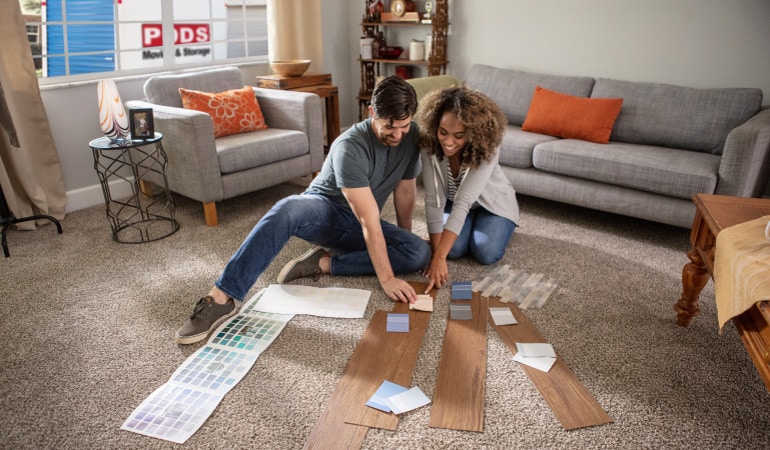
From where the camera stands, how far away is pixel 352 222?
2.30m

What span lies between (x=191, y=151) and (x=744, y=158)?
2630 millimetres

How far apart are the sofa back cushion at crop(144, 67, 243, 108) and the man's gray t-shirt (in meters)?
1.46

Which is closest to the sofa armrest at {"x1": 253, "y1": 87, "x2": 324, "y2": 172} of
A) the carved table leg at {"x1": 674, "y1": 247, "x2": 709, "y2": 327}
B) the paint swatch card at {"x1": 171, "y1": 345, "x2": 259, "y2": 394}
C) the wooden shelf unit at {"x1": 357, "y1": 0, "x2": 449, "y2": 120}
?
the wooden shelf unit at {"x1": 357, "y1": 0, "x2": 449, "y2": 120}

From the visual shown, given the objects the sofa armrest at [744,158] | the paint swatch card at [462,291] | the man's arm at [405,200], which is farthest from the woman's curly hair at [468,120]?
the sofa armrest at [744,158]

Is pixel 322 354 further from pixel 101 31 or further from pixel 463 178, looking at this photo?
pixel 101 31

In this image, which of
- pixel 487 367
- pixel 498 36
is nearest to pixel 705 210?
pixel 487 367

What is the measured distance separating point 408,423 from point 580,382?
571 mm

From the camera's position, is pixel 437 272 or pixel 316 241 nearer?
pixel 437 272

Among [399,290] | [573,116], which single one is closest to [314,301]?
[399,290]

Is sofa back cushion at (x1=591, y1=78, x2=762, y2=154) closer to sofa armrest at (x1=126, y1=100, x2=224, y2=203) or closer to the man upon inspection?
the man

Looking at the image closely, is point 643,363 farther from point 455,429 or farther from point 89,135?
point 89,135

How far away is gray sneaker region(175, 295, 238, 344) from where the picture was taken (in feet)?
6.28

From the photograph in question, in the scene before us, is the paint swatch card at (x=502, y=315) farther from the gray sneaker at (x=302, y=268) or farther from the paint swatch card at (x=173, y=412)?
the paint swatch card at (x=173, y=412)

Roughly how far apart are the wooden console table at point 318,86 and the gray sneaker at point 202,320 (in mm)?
2119
